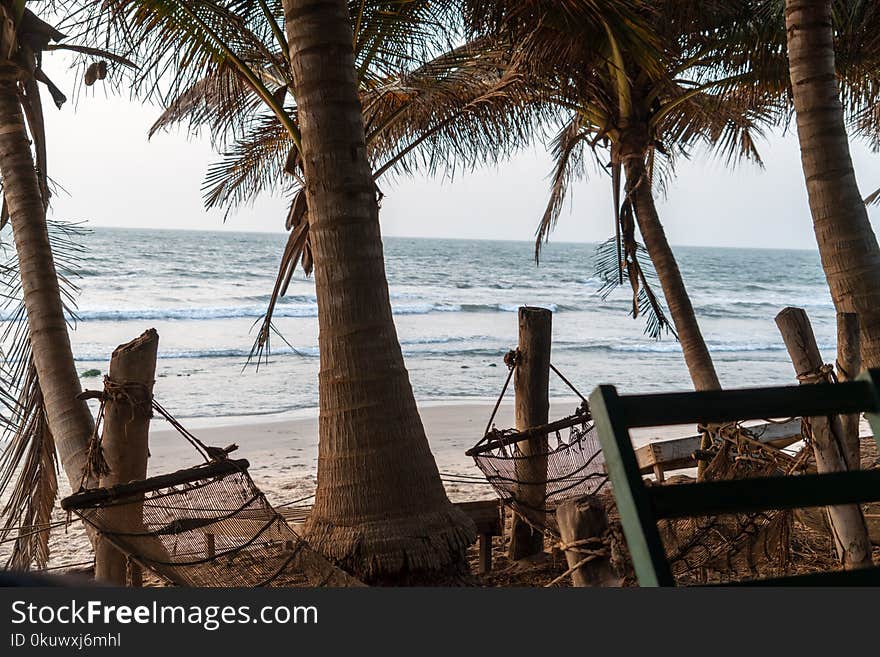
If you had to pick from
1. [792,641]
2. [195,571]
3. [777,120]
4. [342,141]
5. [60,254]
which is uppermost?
[777,120]

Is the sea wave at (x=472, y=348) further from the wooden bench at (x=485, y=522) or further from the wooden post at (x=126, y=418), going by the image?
the wooden post at (x=126, y=418)

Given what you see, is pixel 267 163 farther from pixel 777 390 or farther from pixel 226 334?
pixel 226 334

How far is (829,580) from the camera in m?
0.94

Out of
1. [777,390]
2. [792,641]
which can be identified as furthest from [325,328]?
[792,641]

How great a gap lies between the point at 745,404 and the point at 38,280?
329 centimetres

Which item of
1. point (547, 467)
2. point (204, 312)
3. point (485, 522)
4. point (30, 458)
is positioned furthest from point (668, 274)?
point (204, 312)

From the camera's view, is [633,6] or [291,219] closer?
[633,6]

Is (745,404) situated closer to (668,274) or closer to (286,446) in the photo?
(668,274)

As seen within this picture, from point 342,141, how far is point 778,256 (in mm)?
53577

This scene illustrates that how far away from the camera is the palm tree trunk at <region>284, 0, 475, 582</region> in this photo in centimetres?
304

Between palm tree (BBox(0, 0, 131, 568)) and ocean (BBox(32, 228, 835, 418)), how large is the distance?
409 mm

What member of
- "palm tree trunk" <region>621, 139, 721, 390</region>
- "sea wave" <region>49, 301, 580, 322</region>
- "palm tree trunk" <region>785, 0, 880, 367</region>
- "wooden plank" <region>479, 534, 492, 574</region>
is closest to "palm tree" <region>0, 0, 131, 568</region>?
"wooden plank" <region>479, 534, 492, 574</region>

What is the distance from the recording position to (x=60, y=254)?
3807 mm

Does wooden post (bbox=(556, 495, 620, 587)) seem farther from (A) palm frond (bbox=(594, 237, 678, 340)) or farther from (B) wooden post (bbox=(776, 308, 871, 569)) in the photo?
(A) palm frond (bbox=(594, 237, 678, 340))
